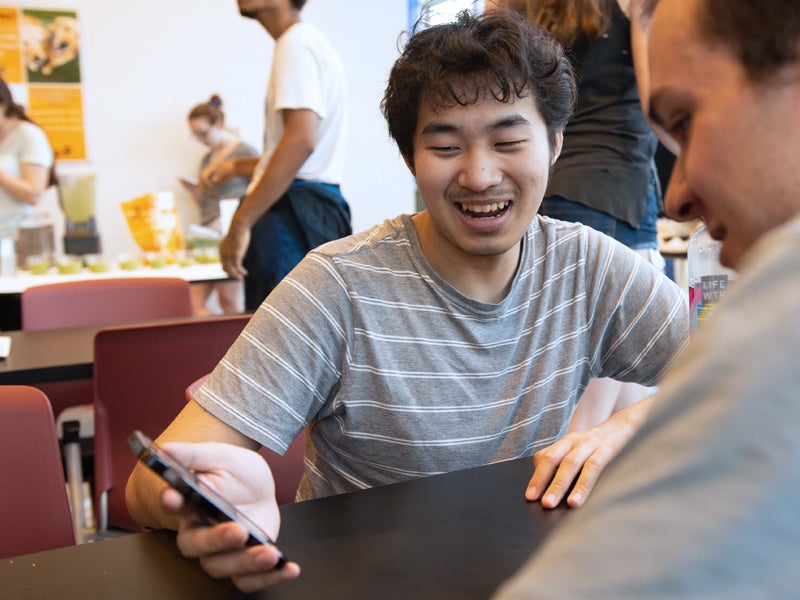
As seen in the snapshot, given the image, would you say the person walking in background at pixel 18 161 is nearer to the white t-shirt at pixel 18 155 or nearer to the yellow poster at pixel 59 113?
the white t-shirt at pixel 18 155

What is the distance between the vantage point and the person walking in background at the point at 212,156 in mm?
5438

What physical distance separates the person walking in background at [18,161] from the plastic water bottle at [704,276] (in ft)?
9.93

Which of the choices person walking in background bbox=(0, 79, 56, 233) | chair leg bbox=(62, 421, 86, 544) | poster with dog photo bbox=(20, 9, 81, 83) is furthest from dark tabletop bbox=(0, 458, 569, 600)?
poster with dog photo bbox=(20, 9, 81, 83)

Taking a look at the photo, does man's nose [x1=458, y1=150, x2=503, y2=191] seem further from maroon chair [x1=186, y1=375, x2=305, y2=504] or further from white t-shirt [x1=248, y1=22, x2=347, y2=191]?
white t-shirt [x1=248, y1=22, x2=347, y2=191]

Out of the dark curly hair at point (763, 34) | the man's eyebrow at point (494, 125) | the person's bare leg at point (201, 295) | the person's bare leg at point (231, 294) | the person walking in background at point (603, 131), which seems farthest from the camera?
the person's bare leg at point (201, 295)

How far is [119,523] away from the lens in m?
1.98

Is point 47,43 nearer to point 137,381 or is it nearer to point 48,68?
point 48,68

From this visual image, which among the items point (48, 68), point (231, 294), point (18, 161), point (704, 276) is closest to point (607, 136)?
point (704, 276)

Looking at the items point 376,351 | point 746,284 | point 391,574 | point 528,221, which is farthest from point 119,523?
point 746,284

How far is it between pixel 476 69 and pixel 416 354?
438 mm

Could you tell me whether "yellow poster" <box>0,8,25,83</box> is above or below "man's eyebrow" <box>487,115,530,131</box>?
above

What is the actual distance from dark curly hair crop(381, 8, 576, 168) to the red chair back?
174cm

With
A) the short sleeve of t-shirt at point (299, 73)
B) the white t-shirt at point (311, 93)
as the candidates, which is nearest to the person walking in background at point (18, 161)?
the white t-shirt at point (311, 93)

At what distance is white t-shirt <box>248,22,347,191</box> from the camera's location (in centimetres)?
265
